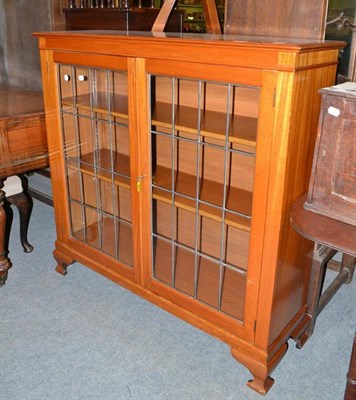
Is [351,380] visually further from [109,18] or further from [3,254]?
[109,18]

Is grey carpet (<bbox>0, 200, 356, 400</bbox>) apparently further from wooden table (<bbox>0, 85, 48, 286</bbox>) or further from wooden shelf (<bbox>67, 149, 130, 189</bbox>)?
wooden shelf (<bbox>67, 149, 130, 189</bbox>)

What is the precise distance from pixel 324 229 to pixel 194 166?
3.11 ft

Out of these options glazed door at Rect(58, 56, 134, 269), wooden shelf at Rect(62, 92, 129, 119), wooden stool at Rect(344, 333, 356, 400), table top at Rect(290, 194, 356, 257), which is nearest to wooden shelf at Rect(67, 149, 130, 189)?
glazed door at Rect(58, 56, 134, 269)

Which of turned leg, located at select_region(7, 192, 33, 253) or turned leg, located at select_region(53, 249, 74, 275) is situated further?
turned leg, located at select_region(7, 192, 33, 253)

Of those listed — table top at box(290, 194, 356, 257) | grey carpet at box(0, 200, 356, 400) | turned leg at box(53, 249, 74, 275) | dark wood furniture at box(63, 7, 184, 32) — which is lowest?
grey carpet at box(0, 200, 356, 400)

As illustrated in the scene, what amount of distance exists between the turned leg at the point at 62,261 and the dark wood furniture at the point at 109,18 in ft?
4.68

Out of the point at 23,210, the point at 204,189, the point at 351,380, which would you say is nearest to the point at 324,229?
the point at 351,380

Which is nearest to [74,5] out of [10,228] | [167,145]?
[167,145]

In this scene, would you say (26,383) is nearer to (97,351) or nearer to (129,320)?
(97,351)

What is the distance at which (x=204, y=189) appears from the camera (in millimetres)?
1989

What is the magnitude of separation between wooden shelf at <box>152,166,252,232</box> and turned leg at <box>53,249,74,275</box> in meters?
0.79

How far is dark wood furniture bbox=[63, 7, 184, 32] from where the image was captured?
2.70 meters

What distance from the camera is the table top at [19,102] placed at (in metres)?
2.31

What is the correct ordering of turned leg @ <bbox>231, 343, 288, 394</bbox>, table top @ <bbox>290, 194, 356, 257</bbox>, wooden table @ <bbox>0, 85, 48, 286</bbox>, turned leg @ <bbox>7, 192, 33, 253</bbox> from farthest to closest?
turned leg @ <bbox>7, 192, 33, 253</bbox>, wooden table @ <bbox>0, 85, 48, 286</bbox>, turned leg @ <bbox>231, 343, 288, 394</bbox>, table top @ <bbox>290, 194, 356, 257</bbox>
